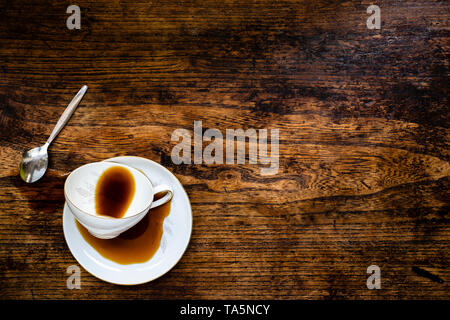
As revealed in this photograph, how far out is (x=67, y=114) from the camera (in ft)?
3.33

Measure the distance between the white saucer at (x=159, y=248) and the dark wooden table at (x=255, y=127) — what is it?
0.06 m

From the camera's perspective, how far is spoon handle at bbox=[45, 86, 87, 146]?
101 cm

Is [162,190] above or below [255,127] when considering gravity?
below

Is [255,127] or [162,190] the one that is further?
[255,127]

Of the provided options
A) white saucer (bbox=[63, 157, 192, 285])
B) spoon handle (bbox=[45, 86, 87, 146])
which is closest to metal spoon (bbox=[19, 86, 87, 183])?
spoon handle (bbox=[45, 86, 87, 146])

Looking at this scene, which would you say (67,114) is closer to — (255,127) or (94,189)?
(94,189)

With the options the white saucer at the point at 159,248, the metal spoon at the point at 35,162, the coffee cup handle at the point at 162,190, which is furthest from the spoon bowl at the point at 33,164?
the coffee cup handle at the point at 162,190

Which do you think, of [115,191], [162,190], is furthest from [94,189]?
[162,190]

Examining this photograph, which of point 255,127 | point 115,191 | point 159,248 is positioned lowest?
point 159,248

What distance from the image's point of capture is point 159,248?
97 cm

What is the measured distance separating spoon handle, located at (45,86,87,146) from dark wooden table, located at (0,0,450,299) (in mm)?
18

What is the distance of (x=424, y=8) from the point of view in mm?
1072

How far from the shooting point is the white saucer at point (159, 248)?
95 cm

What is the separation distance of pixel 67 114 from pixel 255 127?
579mm
